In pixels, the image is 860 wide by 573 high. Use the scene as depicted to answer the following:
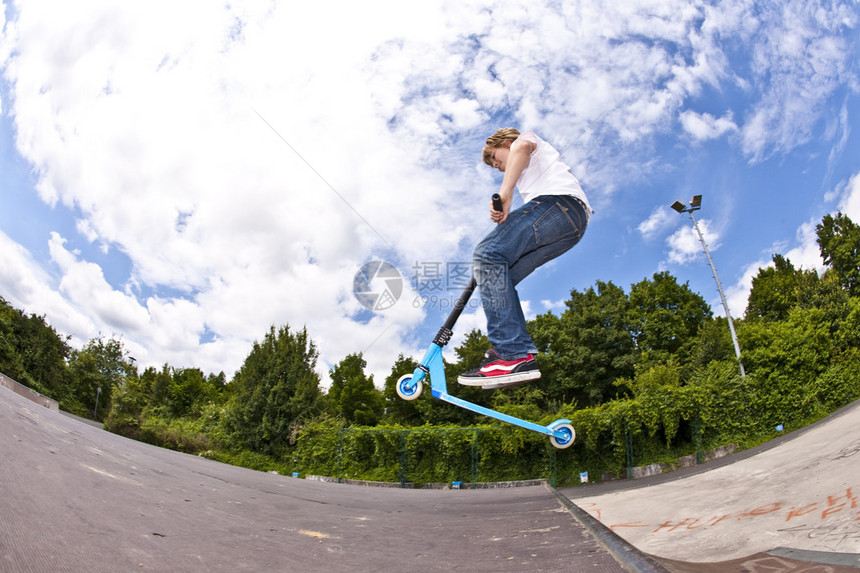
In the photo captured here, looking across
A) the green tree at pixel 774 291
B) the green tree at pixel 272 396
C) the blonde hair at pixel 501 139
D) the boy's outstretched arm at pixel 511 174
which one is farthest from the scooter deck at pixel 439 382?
the green tree at pixel 774 291

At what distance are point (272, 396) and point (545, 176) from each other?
67.4 feet

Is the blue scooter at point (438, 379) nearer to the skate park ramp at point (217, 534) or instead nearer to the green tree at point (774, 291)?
the skate park ramp at point (217, 534)

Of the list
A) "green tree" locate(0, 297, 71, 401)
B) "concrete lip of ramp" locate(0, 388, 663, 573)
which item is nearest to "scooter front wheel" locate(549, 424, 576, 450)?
"concrete lip of ramp" locate(0, 388, 663, 573)

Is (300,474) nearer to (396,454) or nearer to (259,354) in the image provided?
(396,454)

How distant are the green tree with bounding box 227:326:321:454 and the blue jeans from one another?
19.3 metres

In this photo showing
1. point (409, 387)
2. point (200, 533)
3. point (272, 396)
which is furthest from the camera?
point (272, 396)

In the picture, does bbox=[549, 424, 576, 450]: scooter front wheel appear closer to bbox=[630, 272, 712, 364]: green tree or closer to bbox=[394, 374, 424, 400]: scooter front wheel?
bbox=[394, 374, 424, 400]: scooter front wheel

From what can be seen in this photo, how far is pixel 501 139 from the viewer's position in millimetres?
2559

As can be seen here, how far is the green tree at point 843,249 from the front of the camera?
29375 mm

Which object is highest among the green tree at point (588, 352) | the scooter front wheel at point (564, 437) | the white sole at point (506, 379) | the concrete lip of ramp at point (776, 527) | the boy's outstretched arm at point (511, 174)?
the green tree at point (588, 352)

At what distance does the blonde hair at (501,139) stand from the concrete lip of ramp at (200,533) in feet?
6.94

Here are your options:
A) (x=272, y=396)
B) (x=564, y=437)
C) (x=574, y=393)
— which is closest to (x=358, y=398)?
(x=272, y=396)

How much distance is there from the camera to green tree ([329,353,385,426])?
34.5 metres

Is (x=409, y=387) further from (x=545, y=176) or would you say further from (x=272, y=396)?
(x=272, y=396)
